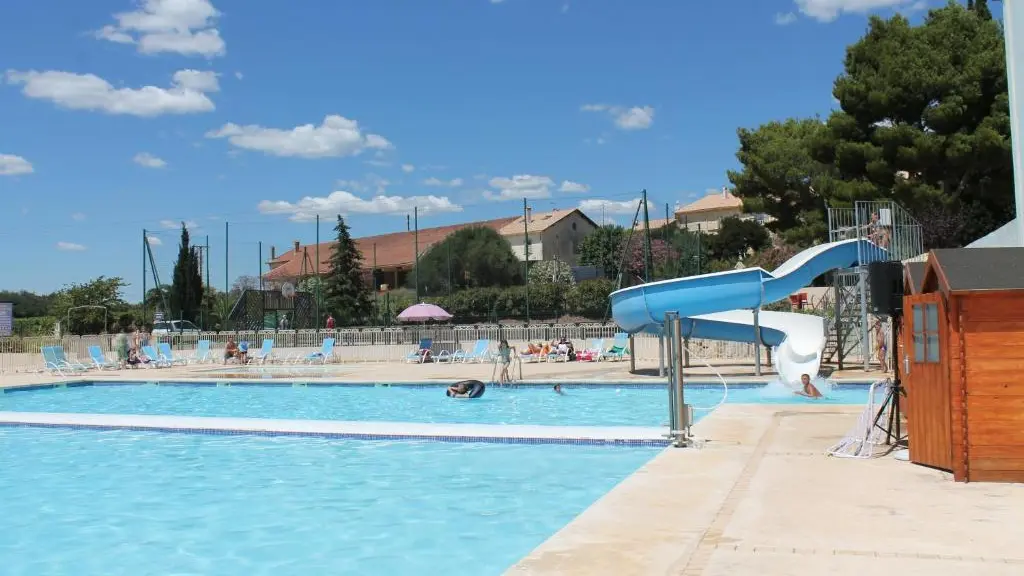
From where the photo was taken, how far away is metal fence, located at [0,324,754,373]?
27.4 m

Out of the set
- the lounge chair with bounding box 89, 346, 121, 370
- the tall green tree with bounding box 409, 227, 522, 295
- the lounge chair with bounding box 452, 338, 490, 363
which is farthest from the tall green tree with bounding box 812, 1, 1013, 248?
the lounge chair with bounding box 89, 346, 121, 370

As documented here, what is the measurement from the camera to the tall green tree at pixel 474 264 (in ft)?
170

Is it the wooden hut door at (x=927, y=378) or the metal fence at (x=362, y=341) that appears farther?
the metal fence at (x=362, y=341)

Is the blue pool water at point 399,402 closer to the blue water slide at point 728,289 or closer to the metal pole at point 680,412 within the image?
the blue water slide at point 728,289

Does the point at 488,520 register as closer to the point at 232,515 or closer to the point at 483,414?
the point at 232,515

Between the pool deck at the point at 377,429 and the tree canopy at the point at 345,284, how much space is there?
1384 inches

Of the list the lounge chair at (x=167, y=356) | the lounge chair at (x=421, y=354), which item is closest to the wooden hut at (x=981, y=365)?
the lounge chair at (x=421, y=354)

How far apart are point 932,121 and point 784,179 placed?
9.00 metres

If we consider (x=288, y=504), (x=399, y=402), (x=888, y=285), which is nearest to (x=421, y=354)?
(x=399, y=402)

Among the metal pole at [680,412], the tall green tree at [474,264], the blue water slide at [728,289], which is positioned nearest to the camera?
the metal pole at [680,412]

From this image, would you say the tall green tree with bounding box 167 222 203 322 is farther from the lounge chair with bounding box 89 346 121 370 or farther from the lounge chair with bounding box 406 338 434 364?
the lounge chair with bounding box 406 338 434 364

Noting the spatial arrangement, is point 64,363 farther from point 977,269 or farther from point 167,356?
point 977,269

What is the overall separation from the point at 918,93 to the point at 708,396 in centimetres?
1987

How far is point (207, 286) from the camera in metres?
46.9
